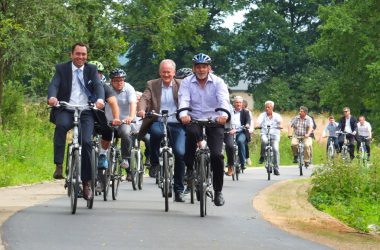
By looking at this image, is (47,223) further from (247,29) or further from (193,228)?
(247,29)

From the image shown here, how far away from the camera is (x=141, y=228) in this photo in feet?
38.1

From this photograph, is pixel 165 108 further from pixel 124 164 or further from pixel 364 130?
pixel 364 130

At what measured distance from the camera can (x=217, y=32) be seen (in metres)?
85.2

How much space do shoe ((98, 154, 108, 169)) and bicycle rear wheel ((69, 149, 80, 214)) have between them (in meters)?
1.88

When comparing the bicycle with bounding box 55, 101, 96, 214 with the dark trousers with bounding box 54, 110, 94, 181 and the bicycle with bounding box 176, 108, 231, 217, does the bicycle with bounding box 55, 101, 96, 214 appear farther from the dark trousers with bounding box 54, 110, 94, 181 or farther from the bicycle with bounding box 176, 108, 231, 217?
the bicycle with bounding box 176, 108, 231, 217

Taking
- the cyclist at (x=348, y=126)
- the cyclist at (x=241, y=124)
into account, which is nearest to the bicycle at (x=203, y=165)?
the cyclist at (x=241, y=124)

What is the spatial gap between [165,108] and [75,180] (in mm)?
2942

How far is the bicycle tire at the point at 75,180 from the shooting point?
42.0 ft

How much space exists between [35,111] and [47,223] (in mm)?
23892

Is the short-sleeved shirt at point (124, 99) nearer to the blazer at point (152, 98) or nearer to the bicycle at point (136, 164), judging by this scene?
the bicycle at point (136, 164)

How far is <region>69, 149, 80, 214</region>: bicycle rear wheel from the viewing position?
12.8 meters

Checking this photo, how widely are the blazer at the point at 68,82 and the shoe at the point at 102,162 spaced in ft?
5.73

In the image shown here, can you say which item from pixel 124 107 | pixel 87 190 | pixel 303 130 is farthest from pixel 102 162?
pixel 303 130

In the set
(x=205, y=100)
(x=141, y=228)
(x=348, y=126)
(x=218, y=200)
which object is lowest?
(x=141, y=228)
